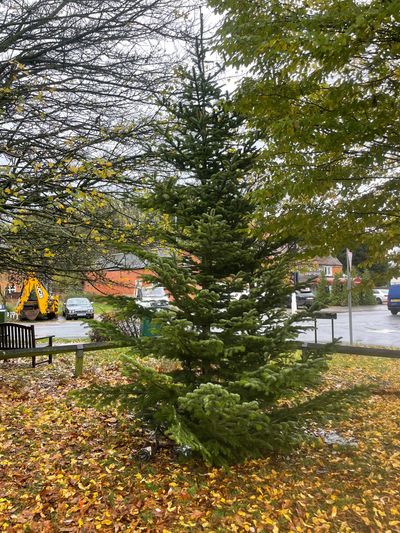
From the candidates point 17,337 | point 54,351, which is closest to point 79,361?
point 54,351

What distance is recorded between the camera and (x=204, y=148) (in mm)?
4090

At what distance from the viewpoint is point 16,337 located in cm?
841

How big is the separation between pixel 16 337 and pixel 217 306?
236 inches

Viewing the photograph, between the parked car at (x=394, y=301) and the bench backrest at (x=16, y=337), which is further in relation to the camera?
the parked car at (x=394, y=301)

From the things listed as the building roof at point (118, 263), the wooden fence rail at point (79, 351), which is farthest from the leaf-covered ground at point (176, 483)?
the building roof at point (118, 263)

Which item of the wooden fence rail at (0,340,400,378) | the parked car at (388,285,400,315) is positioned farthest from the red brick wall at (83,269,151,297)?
the parked car at (388,285,400,315)

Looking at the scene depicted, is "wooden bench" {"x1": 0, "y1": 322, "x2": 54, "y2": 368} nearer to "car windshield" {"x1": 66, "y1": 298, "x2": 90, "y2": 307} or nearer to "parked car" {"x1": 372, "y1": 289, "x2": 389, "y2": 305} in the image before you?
"car windshield" {"x1": 66, "y1": 298, "x2": 90, "y2": 307}

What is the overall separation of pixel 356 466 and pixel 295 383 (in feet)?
4.28

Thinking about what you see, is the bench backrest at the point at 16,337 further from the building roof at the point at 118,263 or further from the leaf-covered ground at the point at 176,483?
the leaf-covered ground at the point at 176,483

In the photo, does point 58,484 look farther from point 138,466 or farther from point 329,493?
point 329,493

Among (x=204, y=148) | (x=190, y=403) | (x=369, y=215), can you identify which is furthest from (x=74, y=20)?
(x=190, y=403)

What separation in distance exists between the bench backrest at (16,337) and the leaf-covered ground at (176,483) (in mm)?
3039

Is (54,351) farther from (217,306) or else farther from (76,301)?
(76,301)

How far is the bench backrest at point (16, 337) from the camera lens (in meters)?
8.13
